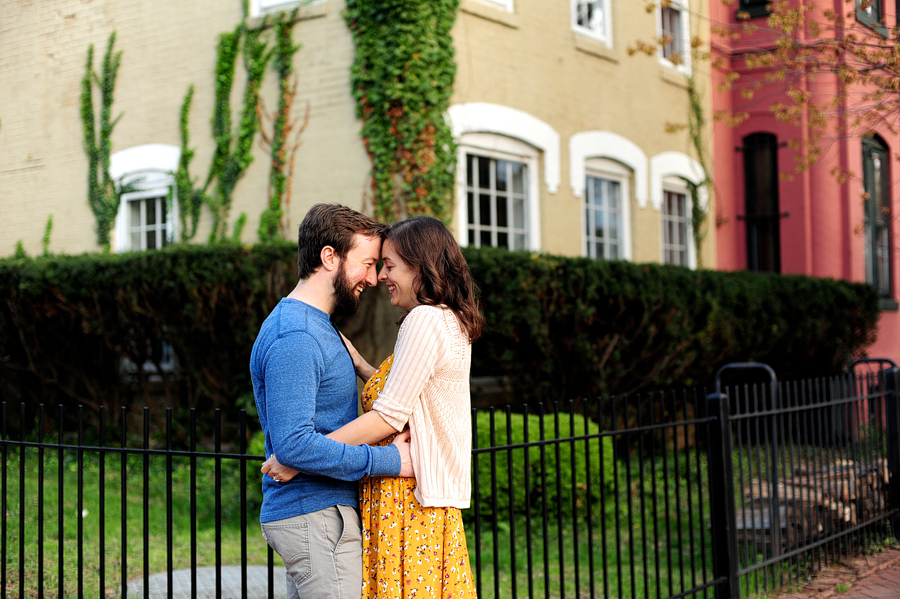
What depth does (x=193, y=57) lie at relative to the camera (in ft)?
33.0

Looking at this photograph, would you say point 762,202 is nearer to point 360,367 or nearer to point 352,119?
point 352,119

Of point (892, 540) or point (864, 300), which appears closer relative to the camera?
point (892, 540)

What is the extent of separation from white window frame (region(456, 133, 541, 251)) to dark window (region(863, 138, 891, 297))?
711 centimetres

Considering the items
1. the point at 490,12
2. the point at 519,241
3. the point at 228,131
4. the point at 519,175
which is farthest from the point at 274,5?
the point at 519,241

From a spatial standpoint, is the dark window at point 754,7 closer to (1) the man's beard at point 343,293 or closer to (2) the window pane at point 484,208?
(2) the window pane at point 484,208

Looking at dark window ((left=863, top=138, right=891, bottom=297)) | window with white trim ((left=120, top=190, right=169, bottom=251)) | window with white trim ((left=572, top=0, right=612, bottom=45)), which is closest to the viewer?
window with white trim ((left=120, top=190, right=169, bottom=251))

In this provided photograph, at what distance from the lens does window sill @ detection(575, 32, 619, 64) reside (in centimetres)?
1082

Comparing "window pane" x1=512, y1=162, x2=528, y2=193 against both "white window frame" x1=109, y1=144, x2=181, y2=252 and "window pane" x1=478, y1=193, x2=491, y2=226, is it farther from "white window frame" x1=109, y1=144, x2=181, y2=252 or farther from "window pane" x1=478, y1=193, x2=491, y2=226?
"white window frame" x1=109, y1=144, x2=181, y2=252

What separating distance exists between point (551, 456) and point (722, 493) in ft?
8.64

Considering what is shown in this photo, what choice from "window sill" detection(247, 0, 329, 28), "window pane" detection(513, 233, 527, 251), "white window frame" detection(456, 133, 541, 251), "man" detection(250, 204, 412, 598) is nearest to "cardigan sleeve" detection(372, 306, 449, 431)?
"man" detection(250, 204, 412, 598)

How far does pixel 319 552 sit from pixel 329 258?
0.90 metres

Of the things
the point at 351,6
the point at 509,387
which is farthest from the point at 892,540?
the point at 351,6

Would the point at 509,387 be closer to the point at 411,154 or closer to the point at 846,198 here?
the point at 411,154

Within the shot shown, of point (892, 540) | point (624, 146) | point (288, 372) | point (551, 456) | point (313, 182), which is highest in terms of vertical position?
point (624, 146)
